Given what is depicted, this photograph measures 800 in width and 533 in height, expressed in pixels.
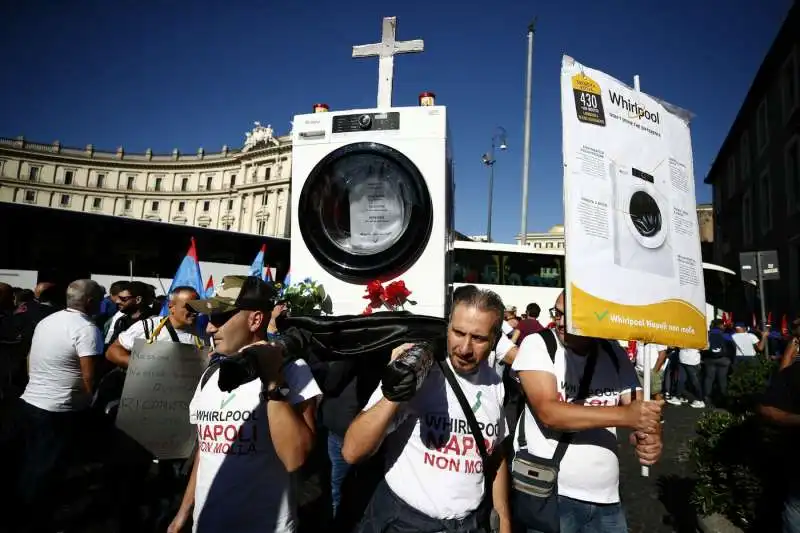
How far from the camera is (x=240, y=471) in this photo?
1931 mm

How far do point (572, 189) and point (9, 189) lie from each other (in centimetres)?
8145

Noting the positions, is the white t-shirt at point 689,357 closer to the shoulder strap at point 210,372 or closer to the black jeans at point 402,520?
the black jeans at point 402,520

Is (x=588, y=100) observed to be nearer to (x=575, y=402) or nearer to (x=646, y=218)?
(x=646, y=218)

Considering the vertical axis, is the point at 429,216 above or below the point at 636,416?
above

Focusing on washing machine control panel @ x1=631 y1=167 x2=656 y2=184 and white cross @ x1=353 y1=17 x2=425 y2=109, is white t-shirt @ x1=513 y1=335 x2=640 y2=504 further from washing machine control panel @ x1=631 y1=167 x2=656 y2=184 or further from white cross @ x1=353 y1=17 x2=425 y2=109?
white cross @ x1=353 y1=17 x2=425 y2=109

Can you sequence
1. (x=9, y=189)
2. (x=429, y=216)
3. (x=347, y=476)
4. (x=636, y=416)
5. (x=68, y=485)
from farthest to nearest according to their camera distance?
(x=9, y=189) → (x=68, y=485) → (x=347, y=476) → (x=429, y=216) → (x=636, y=416)

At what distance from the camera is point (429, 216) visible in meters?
2.38

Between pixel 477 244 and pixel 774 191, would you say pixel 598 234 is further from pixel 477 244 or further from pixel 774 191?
pixel 774 191

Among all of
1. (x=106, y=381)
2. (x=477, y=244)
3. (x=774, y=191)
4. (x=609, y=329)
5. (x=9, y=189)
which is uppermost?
(x=9, y=189)

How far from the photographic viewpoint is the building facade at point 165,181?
6244cm

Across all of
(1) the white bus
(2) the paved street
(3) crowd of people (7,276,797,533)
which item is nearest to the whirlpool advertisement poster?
(3) crowd of people (7,276,797,533)

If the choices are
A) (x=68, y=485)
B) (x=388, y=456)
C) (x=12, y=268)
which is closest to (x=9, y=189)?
(x=12, y=268)

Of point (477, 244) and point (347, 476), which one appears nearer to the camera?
point (347, 476)

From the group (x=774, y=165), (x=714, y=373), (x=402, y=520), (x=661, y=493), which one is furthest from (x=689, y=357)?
(x=774, y=165)
